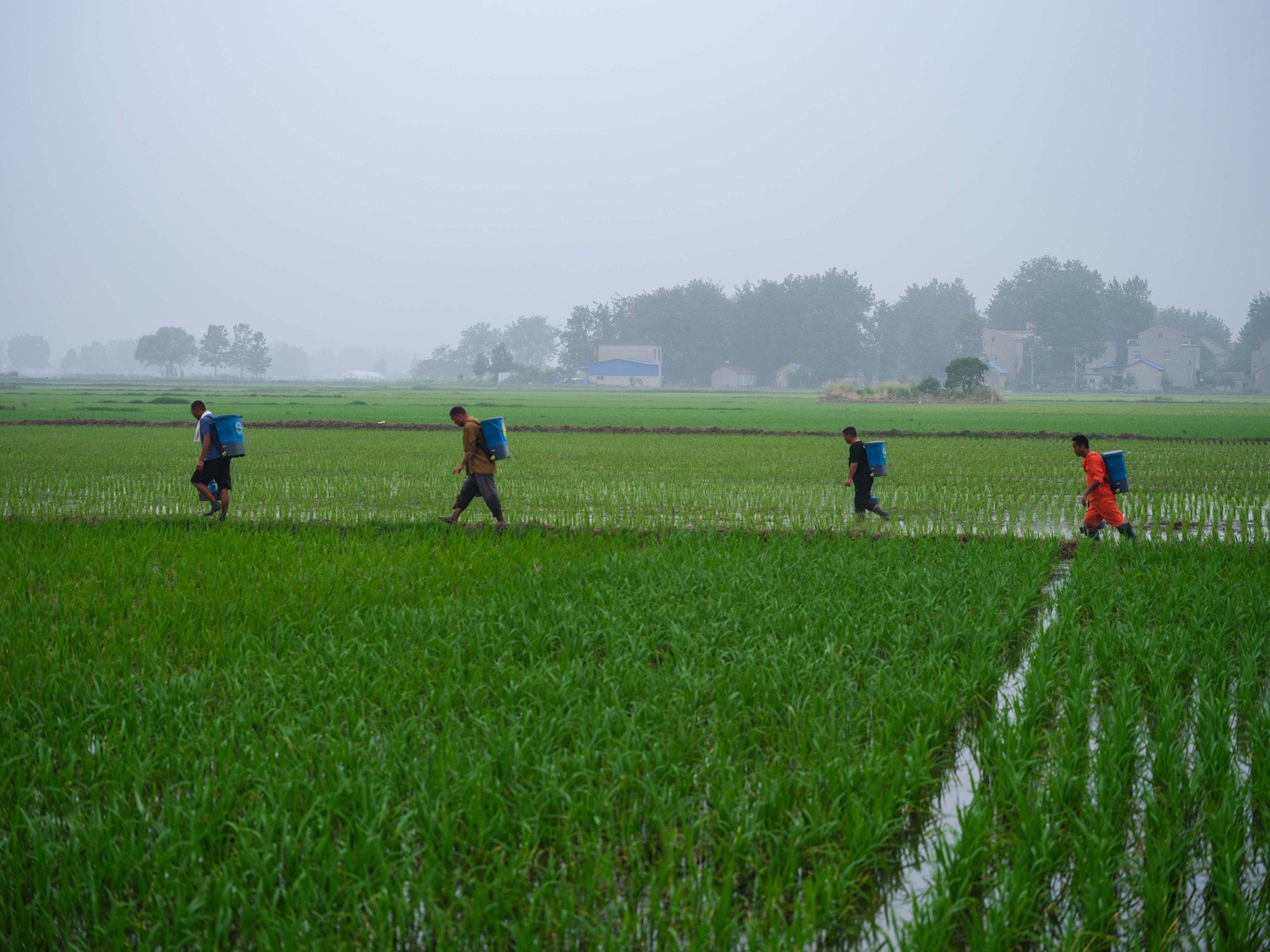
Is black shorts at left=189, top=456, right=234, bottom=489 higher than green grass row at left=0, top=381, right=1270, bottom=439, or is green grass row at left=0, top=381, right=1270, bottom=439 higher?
green grass row at left=0, top=381, right=1270, bottom=439

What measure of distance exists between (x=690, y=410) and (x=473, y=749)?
130ft

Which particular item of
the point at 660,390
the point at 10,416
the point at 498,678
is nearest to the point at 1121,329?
the point at 660,390

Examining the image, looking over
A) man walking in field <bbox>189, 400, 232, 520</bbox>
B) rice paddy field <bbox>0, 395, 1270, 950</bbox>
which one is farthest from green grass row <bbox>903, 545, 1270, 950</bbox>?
man walking in field <bbox>189, 400, 232, 520</bbox>

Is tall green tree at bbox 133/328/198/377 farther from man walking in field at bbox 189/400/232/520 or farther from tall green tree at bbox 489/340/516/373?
man walking in field at bbox 189/400/232/520

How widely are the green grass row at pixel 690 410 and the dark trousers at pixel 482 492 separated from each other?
1936 cm

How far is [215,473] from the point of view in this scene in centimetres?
1067

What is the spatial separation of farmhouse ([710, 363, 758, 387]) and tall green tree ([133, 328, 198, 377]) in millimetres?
83649

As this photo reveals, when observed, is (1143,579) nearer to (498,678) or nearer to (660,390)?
(498,678)

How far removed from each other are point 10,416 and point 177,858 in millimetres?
34889

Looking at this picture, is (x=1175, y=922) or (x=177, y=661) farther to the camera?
(x=177, y=661)

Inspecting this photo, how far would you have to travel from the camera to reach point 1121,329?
11100 cm

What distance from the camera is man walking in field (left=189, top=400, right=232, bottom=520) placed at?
10.5 metres

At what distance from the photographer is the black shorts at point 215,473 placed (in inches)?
420

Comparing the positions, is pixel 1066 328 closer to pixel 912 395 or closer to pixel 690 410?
pixel 912 395
